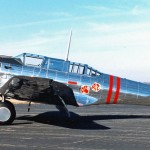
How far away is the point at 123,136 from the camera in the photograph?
1188cm

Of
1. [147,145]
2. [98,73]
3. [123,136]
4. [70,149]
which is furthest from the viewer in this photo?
[98,73]

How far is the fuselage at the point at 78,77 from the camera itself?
14.5 m

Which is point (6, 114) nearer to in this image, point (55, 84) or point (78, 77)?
point (55, 84)

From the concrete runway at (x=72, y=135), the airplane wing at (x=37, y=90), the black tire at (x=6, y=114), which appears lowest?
the concrete runway at (x=72, y=135)

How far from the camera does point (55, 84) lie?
1397cm

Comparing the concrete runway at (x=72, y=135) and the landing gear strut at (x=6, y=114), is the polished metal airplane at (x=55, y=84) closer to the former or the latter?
the landing gear strut at (x=6, y=114)

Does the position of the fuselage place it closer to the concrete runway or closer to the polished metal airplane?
the polished metal airplane

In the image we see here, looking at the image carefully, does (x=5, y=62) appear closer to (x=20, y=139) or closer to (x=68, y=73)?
(x=68, y=73)

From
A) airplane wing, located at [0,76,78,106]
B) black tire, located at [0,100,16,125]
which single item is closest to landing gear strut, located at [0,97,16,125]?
black tire, located at [0,100,16,125]

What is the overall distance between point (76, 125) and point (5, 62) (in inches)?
147

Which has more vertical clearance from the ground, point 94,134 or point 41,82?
point 41,82

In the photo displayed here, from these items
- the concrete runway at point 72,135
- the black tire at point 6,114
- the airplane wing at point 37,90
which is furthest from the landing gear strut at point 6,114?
the airplane wing at point 37,90

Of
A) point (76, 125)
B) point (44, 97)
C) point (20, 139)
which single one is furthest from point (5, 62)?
point (20, 139)

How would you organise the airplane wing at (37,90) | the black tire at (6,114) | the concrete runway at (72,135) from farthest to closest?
the black tire at (6,114) < the airplane wing at (37,90) < the concrete runway at (72,135)
